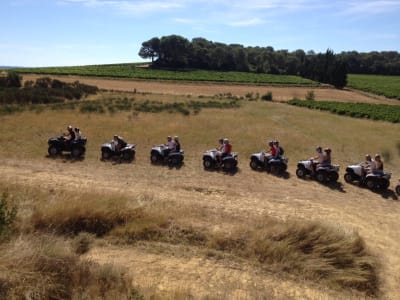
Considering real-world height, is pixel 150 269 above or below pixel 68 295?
Result: below

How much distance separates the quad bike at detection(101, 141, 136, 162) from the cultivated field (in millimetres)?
571

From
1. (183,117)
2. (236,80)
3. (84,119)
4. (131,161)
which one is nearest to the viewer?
(131,161)

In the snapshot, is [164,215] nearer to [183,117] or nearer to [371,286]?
[371,286]

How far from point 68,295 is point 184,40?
98175mm

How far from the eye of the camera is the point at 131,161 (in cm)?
1669

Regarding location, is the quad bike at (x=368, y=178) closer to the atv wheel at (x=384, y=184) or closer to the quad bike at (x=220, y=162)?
the atv wheel at (x=384, y=184)

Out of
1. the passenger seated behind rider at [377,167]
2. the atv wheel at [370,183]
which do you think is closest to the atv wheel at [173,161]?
the atv wheel at [370,183]

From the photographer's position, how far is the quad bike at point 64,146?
16703 mm

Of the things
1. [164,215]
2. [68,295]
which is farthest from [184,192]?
[68,295]

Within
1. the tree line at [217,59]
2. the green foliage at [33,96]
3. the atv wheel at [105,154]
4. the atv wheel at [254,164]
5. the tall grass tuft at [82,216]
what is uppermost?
the tree line at [217,59]

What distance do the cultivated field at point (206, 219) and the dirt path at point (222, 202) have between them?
0.04 m

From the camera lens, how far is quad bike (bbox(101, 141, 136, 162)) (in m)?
16.6

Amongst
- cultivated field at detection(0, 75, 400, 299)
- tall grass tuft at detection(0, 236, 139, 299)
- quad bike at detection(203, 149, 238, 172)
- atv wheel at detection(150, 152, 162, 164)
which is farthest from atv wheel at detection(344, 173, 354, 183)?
tall grass tuft at detection(0, 236, 139, 299)

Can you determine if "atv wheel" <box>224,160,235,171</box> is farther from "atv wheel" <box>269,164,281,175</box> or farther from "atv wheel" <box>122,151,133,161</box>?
"atv wheel" <box>122,151,133,161</box>
